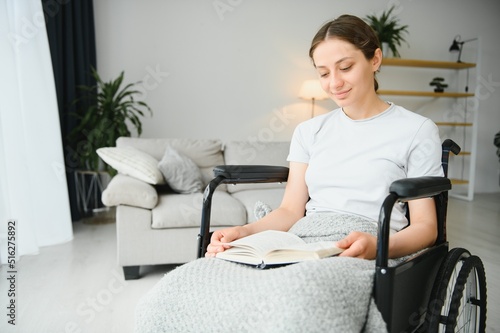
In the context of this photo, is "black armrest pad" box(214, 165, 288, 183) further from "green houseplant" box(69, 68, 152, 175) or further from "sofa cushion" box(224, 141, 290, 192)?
"green houseplant" box(69, 68, 152, 175)

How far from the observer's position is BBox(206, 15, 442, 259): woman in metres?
1.03

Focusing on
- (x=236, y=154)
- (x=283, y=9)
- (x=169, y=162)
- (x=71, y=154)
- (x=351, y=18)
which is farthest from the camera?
(x=283, y=9)

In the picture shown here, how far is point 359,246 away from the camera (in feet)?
2.80

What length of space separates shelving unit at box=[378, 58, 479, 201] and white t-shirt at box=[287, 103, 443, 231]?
3.61m

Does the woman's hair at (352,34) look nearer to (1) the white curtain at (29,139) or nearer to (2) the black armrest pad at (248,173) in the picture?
(2) the black armrest pad at (248,173)

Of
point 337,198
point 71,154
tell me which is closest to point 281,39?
point 71,154

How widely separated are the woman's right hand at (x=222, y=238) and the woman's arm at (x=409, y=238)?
26cm

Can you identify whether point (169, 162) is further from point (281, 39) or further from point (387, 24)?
point (387, 24)

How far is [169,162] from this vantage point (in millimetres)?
2586

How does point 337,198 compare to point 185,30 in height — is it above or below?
below

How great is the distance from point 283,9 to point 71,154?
257 cm

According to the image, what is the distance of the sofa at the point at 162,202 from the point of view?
223cm

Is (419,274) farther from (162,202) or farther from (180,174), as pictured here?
(180,174)
